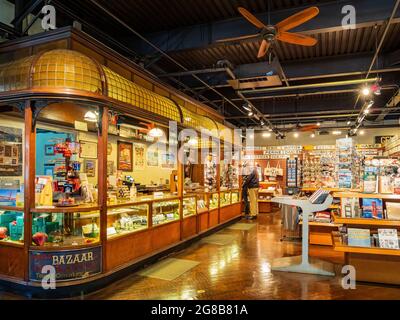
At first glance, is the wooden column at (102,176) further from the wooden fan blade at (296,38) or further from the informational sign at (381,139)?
the informational sign at (381,139)

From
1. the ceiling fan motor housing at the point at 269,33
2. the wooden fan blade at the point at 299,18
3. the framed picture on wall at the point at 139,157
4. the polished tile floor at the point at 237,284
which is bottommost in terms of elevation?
the polished tile floor at the point at 237,284

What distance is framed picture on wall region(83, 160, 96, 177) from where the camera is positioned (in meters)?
7.90

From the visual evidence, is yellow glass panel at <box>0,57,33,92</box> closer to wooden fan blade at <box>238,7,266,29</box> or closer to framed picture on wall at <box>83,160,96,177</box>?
wooden fan blade at <box>238,7,266,29</box>

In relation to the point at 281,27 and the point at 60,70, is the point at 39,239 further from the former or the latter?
→ the point at 281,27

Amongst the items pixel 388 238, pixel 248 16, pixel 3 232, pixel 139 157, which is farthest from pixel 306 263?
pixel 139 157

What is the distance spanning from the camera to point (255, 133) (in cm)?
1772

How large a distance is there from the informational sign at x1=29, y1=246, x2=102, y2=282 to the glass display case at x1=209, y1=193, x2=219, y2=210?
478 cm

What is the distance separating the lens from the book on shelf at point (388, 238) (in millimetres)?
4508

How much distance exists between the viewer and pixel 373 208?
15.7 feet

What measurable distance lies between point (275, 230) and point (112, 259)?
18.6 ft

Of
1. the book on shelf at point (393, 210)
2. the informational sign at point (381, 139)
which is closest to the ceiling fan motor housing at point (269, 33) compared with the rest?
the book on shelf at point (393, 210)

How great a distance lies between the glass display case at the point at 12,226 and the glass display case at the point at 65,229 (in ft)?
1.13

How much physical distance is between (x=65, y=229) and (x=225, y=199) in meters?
6.14
